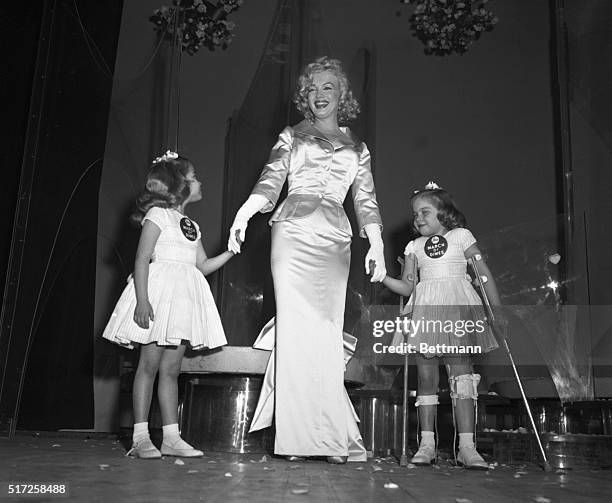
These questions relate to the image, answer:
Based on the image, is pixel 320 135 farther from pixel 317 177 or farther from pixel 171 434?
pixel 171 434

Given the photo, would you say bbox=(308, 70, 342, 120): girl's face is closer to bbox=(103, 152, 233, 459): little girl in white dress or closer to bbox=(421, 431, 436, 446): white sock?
bbox=(103, 152, 233, 459): little girl in white dress

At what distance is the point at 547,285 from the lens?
3.41 metres

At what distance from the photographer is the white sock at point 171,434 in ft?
8.04

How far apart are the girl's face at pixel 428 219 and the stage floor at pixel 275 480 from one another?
91 centimetres

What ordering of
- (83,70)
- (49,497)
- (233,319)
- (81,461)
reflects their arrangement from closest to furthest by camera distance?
(49,497)
(81,461)
(83,70)
(233,319)

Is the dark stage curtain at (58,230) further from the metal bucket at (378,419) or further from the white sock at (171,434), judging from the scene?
the metal bucket at (378,419)

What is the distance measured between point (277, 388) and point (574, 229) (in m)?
2.36

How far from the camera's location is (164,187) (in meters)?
2.70

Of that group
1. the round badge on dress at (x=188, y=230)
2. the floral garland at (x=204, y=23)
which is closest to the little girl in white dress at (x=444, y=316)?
the round badge on dress at (x=188, y=230)

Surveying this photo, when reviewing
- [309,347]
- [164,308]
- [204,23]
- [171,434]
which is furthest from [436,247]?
[204,23]

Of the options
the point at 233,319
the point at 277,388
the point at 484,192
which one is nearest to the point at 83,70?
the point at 233,319

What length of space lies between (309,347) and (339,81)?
1062mm

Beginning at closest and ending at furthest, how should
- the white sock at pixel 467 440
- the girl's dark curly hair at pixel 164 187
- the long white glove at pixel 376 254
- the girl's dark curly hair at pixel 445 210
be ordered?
the white sock at pixel 467 440 < the long white glove at pixel 376 254 < the girl's dark curly hair at pixel 164 187 < the girl's dark curly hair at pixel 445 210

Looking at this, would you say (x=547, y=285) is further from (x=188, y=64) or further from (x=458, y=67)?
(x=188, y=64)
